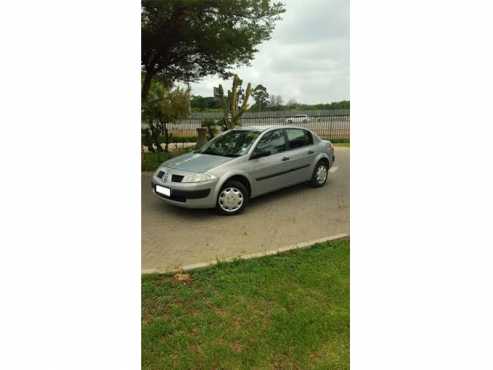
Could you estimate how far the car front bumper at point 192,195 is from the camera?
3.71 metres

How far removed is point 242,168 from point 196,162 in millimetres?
518

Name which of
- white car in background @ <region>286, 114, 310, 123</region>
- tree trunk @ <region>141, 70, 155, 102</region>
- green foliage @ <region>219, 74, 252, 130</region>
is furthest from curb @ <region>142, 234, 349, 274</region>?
tree trunk @ <region>141, 70, 155, 102</region>

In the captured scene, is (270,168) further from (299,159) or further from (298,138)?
(298,138)

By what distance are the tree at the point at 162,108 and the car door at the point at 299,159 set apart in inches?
46.5

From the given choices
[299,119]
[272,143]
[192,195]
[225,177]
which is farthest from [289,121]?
[192,195]

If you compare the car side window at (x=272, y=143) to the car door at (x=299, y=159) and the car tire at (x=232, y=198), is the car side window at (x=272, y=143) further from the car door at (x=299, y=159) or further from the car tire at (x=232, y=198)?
the car tire at (x=232, y=198)

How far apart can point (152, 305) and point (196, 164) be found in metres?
1.62

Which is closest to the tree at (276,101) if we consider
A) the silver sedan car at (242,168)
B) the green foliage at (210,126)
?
the silver sedan car at (242,168)

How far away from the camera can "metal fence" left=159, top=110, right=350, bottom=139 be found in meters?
2.98

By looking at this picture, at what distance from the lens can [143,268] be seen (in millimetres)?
3068

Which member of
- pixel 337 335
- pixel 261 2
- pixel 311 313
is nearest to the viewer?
pixel 337 335

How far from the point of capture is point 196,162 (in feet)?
12.2
